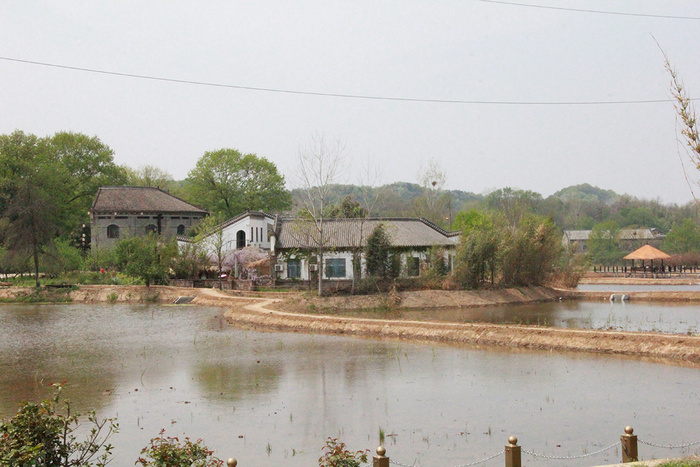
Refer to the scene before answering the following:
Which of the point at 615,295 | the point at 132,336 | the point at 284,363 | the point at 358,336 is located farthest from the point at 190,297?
the point at 615,295

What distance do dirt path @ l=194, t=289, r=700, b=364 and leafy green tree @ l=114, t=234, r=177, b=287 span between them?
1326 cm

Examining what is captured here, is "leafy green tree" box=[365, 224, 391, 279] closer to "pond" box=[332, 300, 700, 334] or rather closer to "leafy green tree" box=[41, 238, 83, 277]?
"pond" box=[332, 300, 700, 334]

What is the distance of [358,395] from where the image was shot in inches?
513

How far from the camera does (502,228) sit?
37188mm

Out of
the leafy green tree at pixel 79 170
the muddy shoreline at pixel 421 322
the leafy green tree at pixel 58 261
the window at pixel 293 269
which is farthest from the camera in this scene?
the leafy green tree at pixel 79 170

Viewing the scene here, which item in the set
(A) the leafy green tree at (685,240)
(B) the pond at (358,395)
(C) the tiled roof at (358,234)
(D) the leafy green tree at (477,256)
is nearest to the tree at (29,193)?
(C) the tiled roof at (358,234)

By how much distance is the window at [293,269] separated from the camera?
4091 cm

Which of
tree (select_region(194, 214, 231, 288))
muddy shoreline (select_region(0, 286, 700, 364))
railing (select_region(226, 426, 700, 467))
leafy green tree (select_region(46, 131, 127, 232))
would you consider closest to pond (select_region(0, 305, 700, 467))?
railing (select_region(226, 426, 700, 467))

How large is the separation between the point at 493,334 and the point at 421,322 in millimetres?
3056

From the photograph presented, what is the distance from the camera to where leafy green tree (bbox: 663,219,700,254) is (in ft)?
222

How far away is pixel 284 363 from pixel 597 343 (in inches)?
335

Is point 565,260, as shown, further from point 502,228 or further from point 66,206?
point 66,206

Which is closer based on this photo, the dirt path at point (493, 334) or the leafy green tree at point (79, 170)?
the dirt path at point (493, 334)

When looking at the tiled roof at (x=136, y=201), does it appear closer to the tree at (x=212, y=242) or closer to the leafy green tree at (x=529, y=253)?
the tree at (x=212, y=242)
